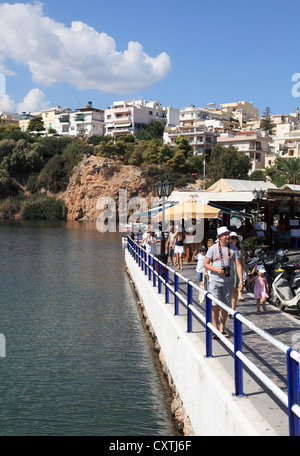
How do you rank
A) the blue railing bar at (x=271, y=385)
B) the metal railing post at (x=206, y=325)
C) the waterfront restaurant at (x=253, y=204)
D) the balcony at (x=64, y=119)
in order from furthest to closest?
1. the balcony at (x=64, y=119)
2. the waterfront restaurant at (x=253, y=204)
3. the metal railing post at (x=206, y=325)
4. the blue railing bar at (x=271, y=385)

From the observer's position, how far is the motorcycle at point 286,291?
10320mm

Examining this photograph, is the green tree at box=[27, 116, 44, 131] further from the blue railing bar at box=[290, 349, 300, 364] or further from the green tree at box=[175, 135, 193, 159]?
the blue railing bar at box=[290, 349, 300, 364]

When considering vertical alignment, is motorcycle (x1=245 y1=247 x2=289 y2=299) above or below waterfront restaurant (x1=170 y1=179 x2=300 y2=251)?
below

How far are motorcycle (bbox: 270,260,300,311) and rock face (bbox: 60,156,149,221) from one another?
2806 inches

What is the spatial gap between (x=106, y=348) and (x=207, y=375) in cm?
617

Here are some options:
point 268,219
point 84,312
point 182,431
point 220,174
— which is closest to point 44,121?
point 220,174

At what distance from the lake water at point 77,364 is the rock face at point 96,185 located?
62732mm

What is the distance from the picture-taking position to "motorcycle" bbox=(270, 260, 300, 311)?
10320 mm

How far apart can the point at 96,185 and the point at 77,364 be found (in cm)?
7658

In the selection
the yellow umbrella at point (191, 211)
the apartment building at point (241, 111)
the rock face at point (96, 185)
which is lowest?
the yellow umbrella at point (191, 211)

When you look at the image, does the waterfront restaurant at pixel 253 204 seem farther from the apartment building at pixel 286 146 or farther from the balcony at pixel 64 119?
the balcony at pixel 64 119

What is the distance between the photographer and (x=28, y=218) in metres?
85.9

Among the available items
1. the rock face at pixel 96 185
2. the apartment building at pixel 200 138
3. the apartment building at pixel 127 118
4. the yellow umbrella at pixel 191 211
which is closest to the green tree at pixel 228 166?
the rock face at pixel 96 185

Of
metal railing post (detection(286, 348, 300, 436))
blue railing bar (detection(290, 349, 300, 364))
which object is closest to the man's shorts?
metal railing post (detection(286, 348, 300, 436))
